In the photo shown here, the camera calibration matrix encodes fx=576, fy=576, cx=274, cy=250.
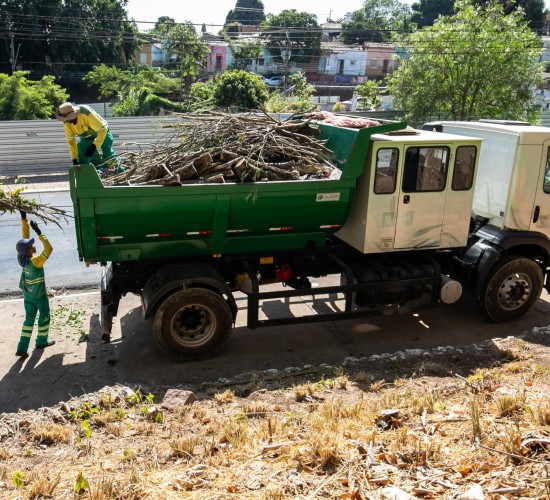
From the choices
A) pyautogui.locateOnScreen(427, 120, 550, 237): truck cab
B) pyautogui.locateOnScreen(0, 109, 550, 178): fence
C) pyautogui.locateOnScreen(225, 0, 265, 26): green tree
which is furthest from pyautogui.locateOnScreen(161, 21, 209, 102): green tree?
pyautogui.locateOnScreen(225, 0, 265, 26): green tree

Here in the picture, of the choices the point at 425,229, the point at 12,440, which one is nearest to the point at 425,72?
the point at 425,229

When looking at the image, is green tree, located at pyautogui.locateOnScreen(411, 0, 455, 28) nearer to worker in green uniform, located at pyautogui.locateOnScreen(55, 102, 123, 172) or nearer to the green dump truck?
the green dump truck

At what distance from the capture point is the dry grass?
12.4ft

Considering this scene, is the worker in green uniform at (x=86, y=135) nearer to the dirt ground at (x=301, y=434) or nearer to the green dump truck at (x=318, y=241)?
the green dump truck at (x=318, y=241)

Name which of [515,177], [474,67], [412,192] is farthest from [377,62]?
[412,192]

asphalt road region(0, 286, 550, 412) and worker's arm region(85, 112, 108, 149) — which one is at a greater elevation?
worker's arm region(85, 112, 108, 149)

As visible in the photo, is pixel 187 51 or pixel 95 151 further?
pixel 187 51

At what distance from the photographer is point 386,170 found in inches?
284

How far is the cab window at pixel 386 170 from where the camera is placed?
7.13 meters

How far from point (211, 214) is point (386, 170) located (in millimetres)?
2264

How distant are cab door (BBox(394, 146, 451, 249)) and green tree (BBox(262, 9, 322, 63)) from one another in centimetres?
5154

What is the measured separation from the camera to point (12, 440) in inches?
195

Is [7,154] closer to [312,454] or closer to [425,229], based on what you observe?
[425,229]

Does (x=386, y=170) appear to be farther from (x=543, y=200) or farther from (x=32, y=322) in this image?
(x=32, y=322)
